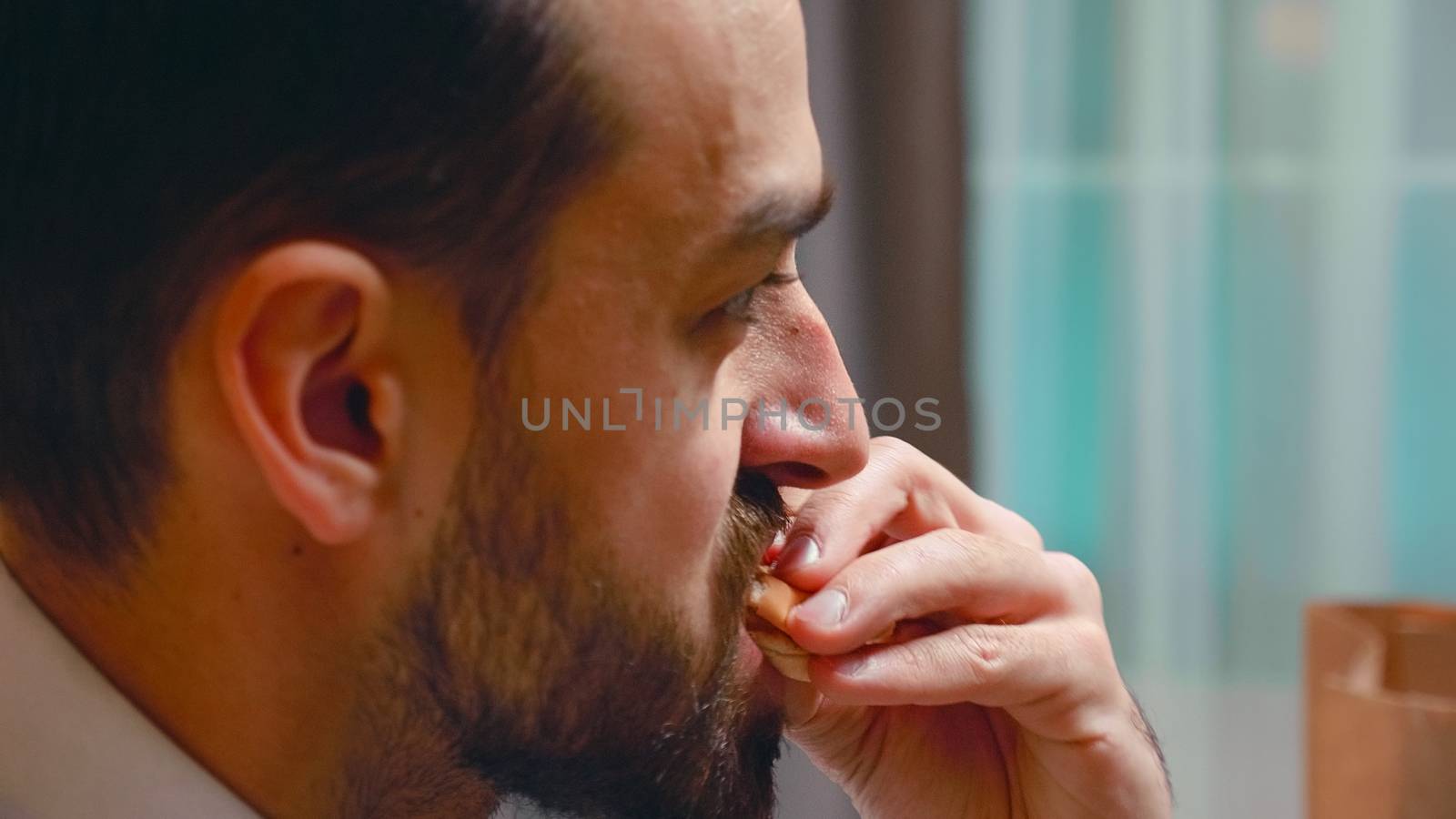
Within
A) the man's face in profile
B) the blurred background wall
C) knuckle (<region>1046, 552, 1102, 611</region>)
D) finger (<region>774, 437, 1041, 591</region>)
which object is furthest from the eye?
the blurred background wall

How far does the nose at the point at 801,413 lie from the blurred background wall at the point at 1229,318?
2.99 ft

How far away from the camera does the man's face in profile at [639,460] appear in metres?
0.55

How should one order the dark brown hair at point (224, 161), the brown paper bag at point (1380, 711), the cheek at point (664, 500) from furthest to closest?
1. the brown paper bag at point (1380, 711)
2. the cheek at point (664, 500)
3. the dark brown hair at point (224, 161)

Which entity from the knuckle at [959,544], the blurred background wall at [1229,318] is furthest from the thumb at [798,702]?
the blurred background wall at [1229,318]

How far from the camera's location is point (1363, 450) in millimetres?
1727

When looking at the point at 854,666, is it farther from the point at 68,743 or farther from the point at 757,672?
the point at 68,743

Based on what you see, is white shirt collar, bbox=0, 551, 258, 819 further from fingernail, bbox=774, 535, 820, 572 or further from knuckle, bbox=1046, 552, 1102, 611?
knuckle, bbox=1046, 552, 1102, 611

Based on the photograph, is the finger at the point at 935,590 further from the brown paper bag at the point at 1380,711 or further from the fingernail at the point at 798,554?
the brown paper bag at the point at 1380,711

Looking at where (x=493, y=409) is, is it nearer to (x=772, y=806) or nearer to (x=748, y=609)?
(x=748, y=609)

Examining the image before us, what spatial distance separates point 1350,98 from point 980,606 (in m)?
1.30

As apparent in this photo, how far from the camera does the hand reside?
26.7 inches

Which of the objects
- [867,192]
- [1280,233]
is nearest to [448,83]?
[867,192]

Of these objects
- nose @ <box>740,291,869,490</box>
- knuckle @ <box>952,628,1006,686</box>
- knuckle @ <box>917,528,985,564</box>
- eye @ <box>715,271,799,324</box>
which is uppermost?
eye @ <box>715,271,799,324</box>

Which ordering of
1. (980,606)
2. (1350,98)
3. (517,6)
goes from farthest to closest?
(1350,98) → (980,606) → (517,6)
